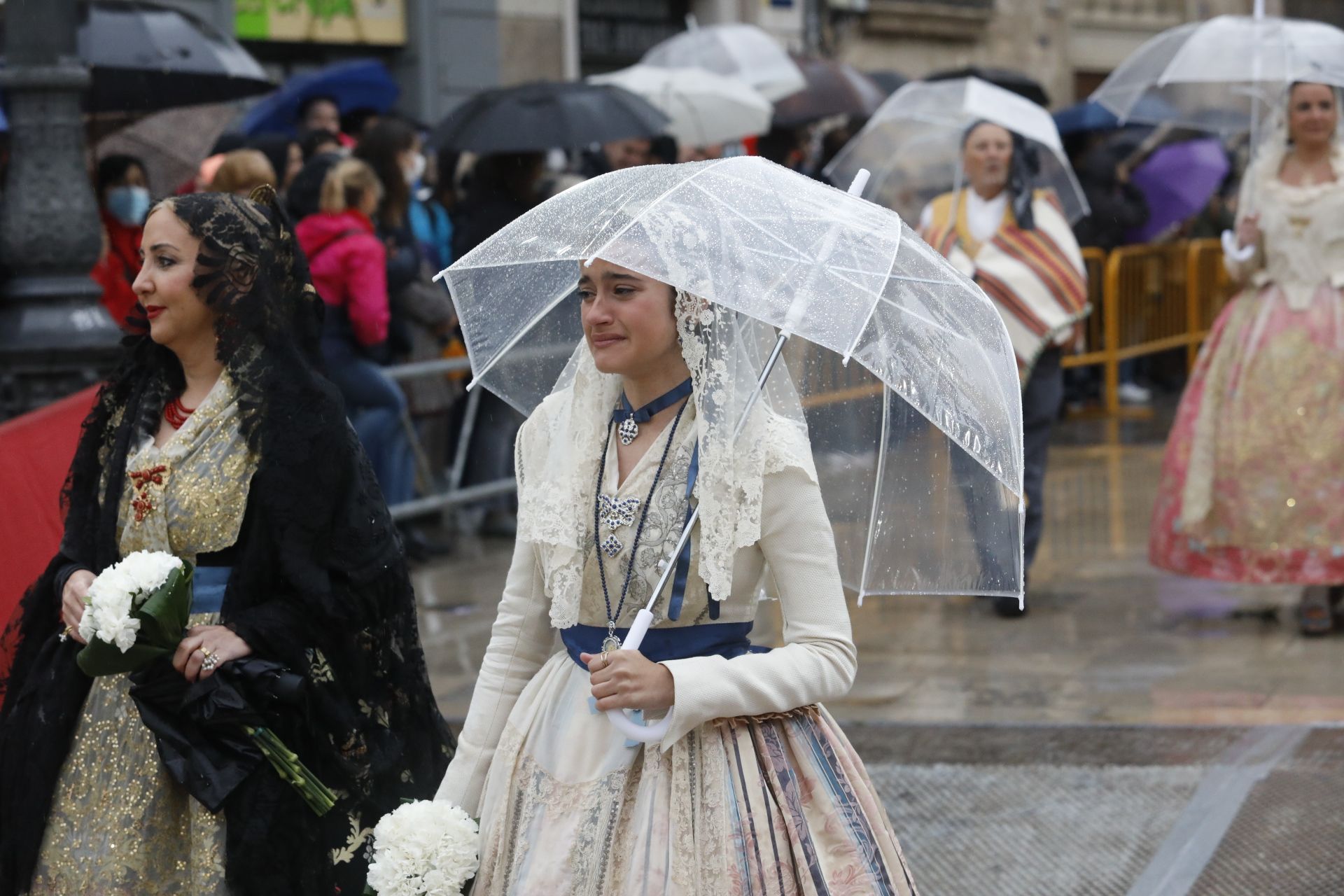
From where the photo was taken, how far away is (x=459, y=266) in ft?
10.6

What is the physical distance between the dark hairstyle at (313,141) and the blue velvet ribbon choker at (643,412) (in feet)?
22.6

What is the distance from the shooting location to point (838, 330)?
113 inches

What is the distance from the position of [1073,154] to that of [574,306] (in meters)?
13.6

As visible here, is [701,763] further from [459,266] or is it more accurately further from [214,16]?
[214,16]

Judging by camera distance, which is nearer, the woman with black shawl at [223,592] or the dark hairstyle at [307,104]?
the woman with black shawl at [223,592]

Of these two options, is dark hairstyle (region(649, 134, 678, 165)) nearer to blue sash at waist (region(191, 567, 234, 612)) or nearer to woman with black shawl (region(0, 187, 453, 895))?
woman with black shawl (region(0, 187, 453, 895))

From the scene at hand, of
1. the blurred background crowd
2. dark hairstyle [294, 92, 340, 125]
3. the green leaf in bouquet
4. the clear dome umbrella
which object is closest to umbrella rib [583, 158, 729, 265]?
the clear dome umbrella

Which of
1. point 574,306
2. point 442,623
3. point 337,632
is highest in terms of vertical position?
point 574,306

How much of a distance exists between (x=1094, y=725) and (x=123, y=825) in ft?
11.3

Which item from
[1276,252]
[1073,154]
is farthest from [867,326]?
[1073,154]

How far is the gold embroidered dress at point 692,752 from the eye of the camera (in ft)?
9.52

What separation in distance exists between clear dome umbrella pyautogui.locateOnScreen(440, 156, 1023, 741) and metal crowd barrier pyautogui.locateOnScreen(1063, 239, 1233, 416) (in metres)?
11.1

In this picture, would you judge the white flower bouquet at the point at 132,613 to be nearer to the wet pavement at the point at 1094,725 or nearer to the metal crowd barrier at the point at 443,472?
the wet pavement at the point at 1094,725

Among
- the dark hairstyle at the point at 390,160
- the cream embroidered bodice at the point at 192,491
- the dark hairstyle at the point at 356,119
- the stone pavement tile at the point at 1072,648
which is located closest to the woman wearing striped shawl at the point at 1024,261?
the stone pavement tile at the point at 1072,648
